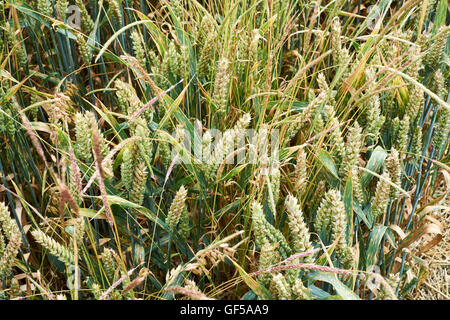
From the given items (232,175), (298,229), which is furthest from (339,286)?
(232,175)

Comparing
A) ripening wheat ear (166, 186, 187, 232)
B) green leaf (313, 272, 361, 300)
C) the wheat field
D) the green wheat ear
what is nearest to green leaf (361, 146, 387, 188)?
the wheat field

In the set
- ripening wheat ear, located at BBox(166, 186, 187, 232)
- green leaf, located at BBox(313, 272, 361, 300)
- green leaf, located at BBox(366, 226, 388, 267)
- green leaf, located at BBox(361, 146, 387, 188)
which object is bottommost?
green leaf, located at BBox(366, 226, 388, 267)

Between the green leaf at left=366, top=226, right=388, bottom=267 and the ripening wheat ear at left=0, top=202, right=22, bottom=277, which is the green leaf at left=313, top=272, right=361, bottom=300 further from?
the ripening wheat ear at left=0, top=202, right=22, bottom=277

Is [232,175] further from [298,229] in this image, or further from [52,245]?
[52,245]

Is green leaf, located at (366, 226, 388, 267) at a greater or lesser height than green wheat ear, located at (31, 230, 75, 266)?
lesser

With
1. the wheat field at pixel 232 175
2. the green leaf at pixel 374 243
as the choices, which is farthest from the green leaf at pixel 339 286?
the green leaf at pixel 374 243

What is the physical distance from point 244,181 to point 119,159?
228 mm

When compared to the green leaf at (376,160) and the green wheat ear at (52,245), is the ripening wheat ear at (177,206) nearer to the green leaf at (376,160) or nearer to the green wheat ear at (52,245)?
the green wheat ear at (52,245)

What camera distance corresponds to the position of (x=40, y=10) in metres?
1.05

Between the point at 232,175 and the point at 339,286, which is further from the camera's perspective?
the point at 232,175

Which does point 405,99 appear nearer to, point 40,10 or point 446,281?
point 446,281

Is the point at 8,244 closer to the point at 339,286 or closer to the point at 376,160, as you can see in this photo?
the point at 339,286

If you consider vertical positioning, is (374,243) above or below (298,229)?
below

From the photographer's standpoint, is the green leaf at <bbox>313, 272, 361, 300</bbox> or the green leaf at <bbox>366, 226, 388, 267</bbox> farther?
the green leaf at <bbox>366, 226, 388, 267</bbox>
